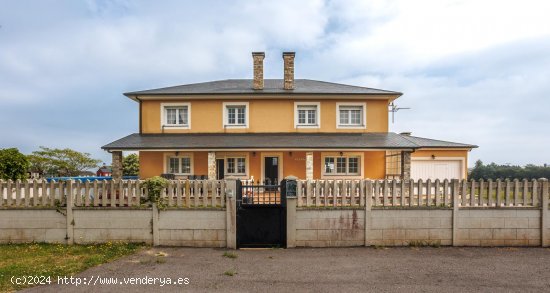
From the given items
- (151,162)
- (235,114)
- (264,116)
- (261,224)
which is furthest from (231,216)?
(151,162)

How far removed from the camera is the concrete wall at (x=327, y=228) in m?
7.13

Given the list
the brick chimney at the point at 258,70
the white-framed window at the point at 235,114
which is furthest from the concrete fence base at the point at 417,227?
the brick chimney at the point at 258,70

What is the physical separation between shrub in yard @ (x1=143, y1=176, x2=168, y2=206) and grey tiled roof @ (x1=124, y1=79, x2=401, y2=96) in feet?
31.8

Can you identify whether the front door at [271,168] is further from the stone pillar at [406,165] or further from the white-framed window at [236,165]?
the stone pillar at [406,165]

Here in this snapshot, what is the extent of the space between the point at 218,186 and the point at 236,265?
2074 mm

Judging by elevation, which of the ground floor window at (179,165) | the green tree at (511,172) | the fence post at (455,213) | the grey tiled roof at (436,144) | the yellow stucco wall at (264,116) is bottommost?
the green tree at (511,172)

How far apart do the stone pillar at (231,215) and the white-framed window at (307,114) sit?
9.89m

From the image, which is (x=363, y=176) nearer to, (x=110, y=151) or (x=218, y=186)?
(x=218, y=186)

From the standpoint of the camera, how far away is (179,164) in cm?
1625

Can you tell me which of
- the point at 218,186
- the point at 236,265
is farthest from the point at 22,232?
the point at 236,265

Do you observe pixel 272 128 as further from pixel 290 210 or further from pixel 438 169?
pixel 438 169

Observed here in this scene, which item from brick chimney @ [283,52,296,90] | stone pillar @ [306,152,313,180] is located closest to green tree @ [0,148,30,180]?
stone pillar @ [306,152,313,180]

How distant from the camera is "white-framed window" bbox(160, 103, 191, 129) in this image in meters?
16.5

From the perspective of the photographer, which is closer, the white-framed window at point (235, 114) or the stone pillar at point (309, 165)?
the stone pillar at point (309, 165)
